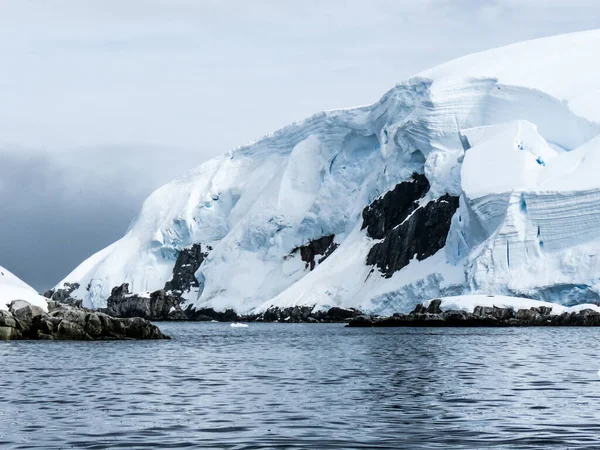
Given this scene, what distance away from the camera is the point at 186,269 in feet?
474

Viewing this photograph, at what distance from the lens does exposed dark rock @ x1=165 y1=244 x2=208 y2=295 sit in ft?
470

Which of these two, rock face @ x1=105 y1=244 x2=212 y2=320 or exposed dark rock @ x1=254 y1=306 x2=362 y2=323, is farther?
rock face @ x1=105 y1=244 x2=212 y2=320

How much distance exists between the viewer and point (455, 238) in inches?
3912

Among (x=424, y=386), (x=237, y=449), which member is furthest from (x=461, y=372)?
(x=237, y=449)

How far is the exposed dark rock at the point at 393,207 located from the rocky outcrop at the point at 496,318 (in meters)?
35.9

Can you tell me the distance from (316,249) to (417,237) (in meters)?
18.8

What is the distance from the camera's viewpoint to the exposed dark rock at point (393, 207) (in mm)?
117875

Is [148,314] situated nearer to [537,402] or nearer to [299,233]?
[299,233]

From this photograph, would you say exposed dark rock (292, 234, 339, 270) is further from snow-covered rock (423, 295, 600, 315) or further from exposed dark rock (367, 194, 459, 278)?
snow-covered rock (423, 295, 600, 315)

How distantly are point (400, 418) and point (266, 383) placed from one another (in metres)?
8.67

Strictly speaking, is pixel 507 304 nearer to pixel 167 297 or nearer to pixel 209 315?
pixel 209 315

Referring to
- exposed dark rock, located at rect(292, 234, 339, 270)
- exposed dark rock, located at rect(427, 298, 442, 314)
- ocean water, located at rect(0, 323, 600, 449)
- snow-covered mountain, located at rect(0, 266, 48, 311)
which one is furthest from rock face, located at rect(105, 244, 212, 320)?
ocean water, located at rect(0, 323, 600, 449)

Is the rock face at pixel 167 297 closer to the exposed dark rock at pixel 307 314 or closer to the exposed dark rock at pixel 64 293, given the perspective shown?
the exposed dark rock at pixel 64 293

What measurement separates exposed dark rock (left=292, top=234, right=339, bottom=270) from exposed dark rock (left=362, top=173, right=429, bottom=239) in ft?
26.0
